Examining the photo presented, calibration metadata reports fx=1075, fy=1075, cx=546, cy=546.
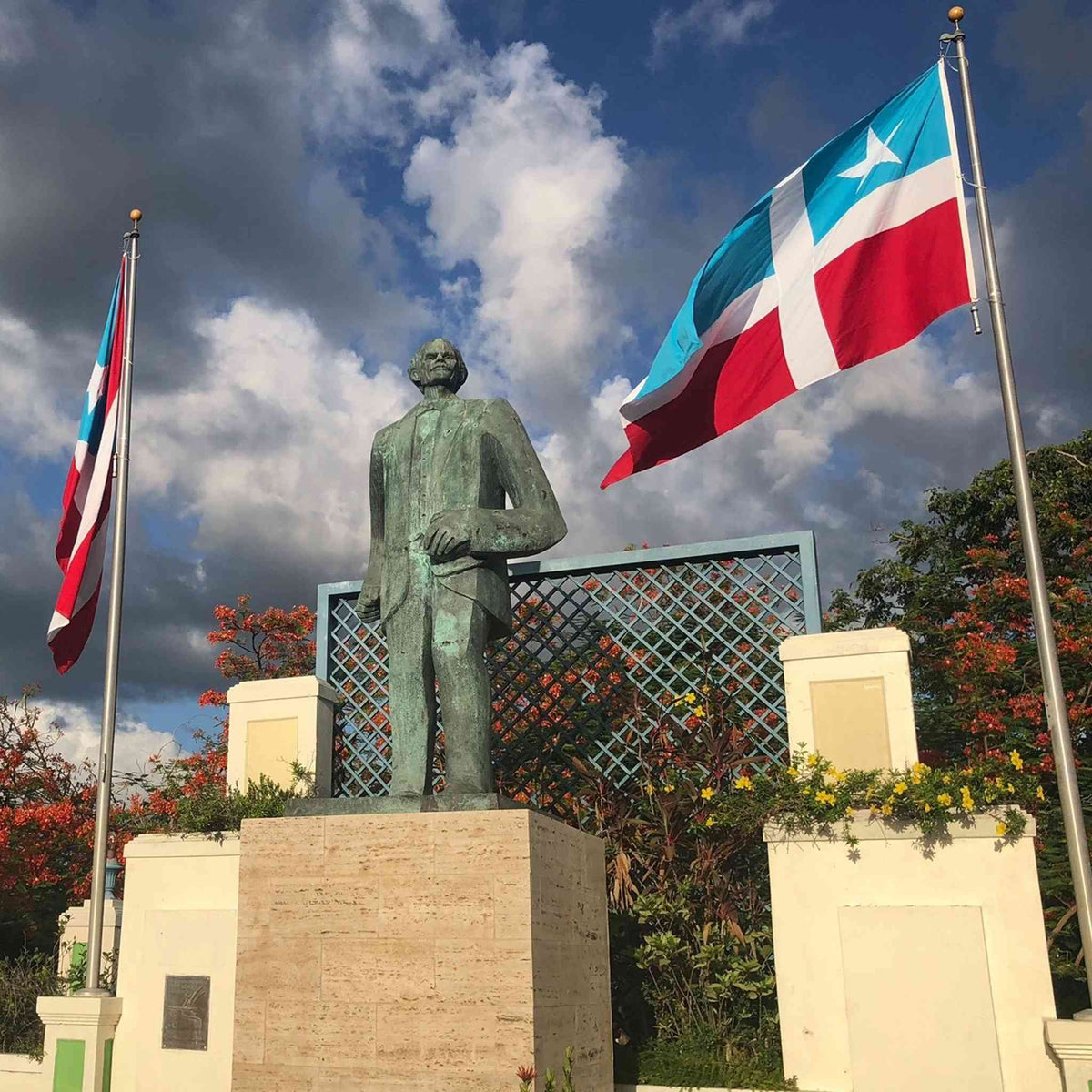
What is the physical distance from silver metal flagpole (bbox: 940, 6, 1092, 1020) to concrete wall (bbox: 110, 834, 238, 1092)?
447 centimetres

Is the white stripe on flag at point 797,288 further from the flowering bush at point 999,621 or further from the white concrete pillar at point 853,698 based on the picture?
the flowering bush at point 999,621

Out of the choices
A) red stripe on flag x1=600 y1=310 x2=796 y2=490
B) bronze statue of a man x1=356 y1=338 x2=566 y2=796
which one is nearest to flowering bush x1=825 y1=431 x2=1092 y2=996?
red stripe on flag x1=600 y1=310 x2=796 y2=490

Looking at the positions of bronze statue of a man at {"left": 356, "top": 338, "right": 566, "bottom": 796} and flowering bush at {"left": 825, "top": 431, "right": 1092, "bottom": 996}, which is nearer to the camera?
bronze statue of a man at {"left": 356, "top": 338, "right": 566, "bottom": 796}

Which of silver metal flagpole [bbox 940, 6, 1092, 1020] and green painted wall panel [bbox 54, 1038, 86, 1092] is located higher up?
silver metal flagpole [bbox 940, 6, 1092, 1020]

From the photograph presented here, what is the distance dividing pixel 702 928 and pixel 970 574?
8050 mm

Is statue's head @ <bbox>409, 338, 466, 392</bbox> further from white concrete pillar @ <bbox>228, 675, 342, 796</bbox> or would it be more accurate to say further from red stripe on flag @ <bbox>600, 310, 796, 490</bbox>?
white concrete pillar @ <bbox>228, 675, 342, 796</bbox>

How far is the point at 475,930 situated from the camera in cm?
405

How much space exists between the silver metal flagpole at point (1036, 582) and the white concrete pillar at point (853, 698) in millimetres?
984

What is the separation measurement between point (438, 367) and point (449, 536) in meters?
0.97

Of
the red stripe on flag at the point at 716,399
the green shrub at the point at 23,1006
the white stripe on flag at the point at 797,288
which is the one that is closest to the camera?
the white stripe on flag at the point at 797,288

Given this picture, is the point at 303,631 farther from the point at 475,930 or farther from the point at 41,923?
the point at 475,930

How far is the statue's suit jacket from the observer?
470 centimetres

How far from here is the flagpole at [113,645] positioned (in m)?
6.73

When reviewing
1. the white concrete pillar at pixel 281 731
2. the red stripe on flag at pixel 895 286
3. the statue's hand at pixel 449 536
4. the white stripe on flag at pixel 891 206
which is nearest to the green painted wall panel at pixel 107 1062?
the white concrete pillar at pixel 281 731
